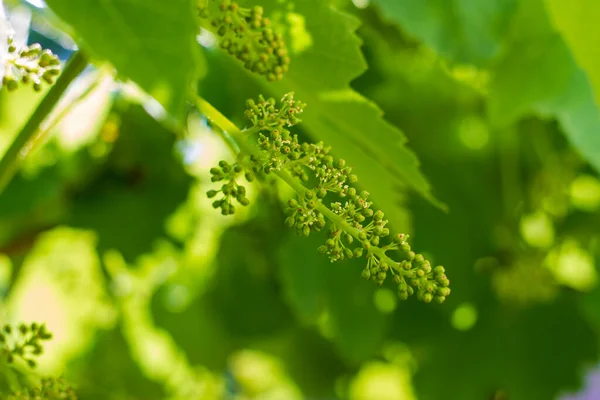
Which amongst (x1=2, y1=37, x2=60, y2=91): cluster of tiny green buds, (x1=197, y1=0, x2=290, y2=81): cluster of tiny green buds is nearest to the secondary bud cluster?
(x1=197, y1=0, x2=290, y2=81): cluster of tiny green buds

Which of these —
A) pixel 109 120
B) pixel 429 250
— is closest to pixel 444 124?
pixel 429 250

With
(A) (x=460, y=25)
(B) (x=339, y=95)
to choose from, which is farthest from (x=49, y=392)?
(A) (x=460, y=25)

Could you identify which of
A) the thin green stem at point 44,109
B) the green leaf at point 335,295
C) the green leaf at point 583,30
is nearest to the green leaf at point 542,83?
the green leaf at point 583,30

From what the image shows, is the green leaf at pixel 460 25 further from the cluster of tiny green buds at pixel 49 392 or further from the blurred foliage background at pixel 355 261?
the cluster of tiny green buds at pixel 49 392

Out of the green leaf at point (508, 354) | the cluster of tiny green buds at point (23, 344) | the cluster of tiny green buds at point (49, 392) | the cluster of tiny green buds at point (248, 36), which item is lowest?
the cluster of tiny green buds at point (49, 392)

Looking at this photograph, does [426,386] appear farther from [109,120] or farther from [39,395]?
[39,395]

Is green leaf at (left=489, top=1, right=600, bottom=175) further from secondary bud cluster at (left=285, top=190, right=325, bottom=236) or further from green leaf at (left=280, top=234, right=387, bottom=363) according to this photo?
secondary bud cluster at (left=285, top=190, right=325, bottom=236)
